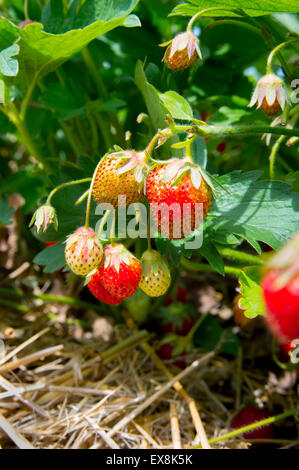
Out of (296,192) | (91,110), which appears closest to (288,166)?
(296,192)

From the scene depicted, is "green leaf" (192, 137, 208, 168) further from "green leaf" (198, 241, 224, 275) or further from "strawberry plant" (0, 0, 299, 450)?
"green leaf" (198, 241, 224, 275)

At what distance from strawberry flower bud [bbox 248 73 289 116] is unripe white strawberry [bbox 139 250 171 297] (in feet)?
1.03

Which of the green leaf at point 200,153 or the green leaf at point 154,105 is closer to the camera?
the green leaf at point 154,105

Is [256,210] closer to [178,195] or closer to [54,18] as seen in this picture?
[178,195]

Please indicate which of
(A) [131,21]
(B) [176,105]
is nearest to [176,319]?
(B) [176,105]

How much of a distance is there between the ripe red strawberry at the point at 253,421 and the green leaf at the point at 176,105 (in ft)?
2.24

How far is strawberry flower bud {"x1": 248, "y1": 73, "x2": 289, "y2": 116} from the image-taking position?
77 centimetres

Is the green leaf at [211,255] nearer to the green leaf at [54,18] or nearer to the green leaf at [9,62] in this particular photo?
the green leaf at [9,62]

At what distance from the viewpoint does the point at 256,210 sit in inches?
32.6

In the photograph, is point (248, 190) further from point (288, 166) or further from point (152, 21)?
point (152, 21)

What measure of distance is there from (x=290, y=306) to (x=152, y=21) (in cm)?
109

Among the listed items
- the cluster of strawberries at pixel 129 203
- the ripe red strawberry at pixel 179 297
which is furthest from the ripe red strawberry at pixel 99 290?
the ripe red strawberry at pixel 179 297

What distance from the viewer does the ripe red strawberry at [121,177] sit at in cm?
75

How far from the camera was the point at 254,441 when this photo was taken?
101 cm
